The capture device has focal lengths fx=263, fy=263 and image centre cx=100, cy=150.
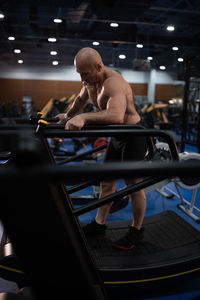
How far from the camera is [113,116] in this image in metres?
1.70

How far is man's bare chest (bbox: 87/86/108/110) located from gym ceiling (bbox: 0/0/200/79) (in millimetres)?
5257

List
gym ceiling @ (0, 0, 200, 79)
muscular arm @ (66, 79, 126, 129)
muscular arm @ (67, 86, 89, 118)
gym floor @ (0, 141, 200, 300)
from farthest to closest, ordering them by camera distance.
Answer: gym ceiling @ (0, 0, 200, 79)
muscular arm @ (67, 86, 89, 118)
gym floor @ (0, 141, 200, 300)
muscular arm @ (66, 79, 126, 129)

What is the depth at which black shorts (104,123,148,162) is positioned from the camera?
204 cm

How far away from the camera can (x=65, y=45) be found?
10.2 m

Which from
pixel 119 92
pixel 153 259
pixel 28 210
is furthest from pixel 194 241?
pixel 28 210

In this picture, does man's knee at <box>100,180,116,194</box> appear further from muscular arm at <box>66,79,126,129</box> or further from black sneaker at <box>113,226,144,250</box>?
muscular arm at <box>66,79,126,129</box>

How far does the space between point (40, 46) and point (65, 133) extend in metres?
10.6

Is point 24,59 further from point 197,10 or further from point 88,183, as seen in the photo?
point 88,183

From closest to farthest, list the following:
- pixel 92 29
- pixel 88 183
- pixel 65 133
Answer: pixel 65 133 → pixel 88 183 → pixel 92 29

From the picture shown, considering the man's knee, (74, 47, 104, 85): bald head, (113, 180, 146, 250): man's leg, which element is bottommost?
(113, 180, 146, 250): man's leg

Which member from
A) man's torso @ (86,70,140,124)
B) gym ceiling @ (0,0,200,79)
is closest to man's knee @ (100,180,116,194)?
man's torso @ (86,70,140,124)

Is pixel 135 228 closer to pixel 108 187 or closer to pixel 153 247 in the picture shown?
pixel 153 247

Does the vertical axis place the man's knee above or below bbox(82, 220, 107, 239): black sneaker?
above

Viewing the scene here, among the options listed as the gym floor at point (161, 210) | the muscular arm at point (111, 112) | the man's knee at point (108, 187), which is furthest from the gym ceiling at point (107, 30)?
the man's knee at point (108, 187)
